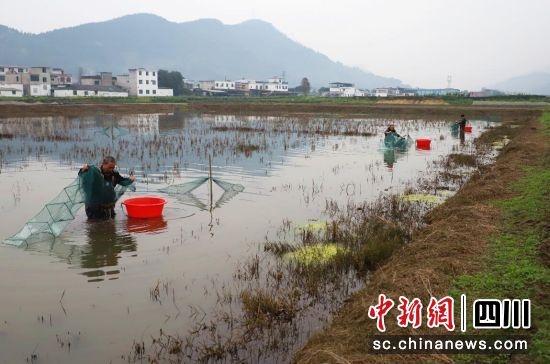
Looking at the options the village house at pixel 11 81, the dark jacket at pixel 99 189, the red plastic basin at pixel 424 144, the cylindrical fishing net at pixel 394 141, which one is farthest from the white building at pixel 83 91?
the dark jacket at pixel 99 189

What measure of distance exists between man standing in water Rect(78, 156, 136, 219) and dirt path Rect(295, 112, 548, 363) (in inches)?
220

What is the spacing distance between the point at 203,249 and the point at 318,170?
840 cm

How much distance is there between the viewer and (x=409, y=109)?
52.8m

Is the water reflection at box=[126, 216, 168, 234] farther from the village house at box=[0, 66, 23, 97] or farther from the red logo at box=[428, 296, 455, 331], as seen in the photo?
the village house at box=[0, 66, 23, 97]

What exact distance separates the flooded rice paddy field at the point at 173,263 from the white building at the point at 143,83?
252 ft

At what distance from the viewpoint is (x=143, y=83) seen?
90938 millimetres

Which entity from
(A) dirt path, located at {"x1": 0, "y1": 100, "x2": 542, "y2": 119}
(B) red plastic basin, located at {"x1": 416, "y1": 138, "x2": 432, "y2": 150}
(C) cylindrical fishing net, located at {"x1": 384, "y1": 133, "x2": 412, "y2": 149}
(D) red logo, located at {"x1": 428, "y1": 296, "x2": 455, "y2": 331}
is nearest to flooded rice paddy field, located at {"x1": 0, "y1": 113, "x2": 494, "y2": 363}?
(D) red logo, located at {"x1": 428, "y1": 296, "x2": 455, "y2": 331}

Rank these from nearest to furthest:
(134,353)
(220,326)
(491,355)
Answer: (491,355) → (134,353) → (220,326)

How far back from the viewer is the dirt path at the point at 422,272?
388 cm

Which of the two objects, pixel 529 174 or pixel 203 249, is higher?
pixel 529 174

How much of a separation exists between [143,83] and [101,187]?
8757cm

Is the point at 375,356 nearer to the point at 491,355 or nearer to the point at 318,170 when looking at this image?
the point at 491,355

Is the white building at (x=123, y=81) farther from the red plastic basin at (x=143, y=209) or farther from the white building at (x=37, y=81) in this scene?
the red plastic basin at (x=143, y=209)

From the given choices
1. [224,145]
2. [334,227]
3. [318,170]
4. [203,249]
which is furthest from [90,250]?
[224,145]
